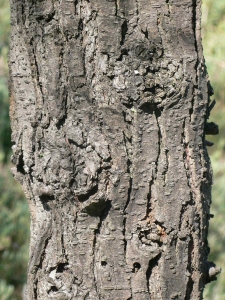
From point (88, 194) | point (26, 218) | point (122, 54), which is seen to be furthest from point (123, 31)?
point (26, 218)

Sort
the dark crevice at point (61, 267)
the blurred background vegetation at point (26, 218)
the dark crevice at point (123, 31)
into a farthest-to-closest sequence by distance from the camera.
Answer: the blurred background vegetation at point (26, 218), the dark crevice at point (61, 267), the dark crevice at point (123, 31)

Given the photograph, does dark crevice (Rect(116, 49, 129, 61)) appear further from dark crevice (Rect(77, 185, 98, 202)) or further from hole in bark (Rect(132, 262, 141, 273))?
hole in bark (Rect(132, 262, 141, 273))

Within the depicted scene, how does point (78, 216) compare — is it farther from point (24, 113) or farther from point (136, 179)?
point (24, 113)

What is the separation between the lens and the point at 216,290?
2.39 m

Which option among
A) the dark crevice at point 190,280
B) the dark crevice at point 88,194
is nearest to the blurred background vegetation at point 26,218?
the dark crevice at point 190,280

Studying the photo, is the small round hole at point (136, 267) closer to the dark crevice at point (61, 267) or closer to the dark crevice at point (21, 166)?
the dark crevice at point (61, 267)

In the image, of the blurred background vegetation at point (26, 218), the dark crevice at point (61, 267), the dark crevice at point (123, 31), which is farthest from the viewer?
the blurred background vegetation at point (26, 218)

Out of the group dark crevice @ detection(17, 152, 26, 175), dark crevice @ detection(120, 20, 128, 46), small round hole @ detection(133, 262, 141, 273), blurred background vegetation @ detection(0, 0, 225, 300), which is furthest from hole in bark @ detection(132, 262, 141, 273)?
blurred background vegetation @ detection(0, 0, 225, 300)

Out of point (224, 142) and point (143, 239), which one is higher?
point (224, 142)

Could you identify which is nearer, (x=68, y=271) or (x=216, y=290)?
(x=68, y=271)

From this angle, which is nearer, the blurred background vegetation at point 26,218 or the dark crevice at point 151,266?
the dark crevice at point 151,266

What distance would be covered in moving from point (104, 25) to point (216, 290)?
1814 mm

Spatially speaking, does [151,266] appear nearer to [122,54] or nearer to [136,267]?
[136,267]

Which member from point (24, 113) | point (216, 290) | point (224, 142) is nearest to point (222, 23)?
point (224, 142)
